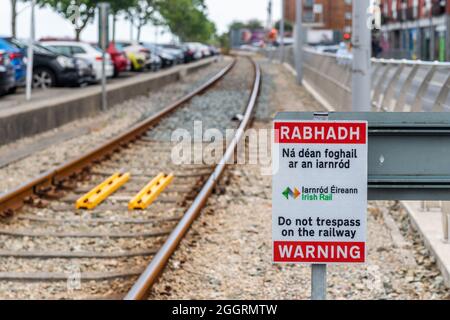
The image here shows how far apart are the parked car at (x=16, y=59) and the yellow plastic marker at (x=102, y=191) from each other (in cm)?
1284

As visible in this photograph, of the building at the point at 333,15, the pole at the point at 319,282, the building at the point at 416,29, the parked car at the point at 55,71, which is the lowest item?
the pole at the point at 319,282

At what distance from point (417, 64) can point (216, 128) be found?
7950 millimetres

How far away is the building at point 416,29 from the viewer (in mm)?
66688

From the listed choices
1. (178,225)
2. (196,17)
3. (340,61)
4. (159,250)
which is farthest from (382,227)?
(196,17)

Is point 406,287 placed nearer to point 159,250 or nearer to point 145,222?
point 159,250

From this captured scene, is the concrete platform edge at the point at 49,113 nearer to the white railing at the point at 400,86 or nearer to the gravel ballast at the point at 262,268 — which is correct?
the white railing at the point at 400,86

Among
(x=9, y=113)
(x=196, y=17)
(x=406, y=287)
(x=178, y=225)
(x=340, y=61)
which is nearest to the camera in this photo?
(x=406, y=287)

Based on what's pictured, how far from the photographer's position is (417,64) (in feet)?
38.3

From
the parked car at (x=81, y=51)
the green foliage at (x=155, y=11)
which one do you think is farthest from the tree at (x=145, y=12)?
the parked car at (x=81, y=51)

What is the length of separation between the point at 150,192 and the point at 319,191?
23.4ft

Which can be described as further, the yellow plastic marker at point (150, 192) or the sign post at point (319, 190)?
the yellow plastic marker at point (150, 192)

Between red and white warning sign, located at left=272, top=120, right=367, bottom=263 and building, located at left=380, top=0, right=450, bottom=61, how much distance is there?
5668 centimetres

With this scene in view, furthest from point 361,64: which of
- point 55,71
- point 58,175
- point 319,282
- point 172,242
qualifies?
point 55,71

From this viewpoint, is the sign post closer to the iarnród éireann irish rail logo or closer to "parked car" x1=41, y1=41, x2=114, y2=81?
the iarnród éireann irish rail logo
